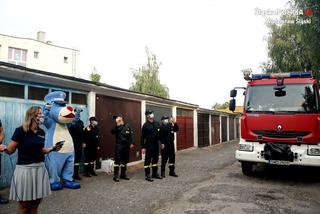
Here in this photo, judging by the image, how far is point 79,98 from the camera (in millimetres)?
8992

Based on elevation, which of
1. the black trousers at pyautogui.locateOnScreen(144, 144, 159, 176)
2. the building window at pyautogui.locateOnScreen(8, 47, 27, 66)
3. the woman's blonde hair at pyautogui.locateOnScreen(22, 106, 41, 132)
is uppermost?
the building window at pyautogui.locateOnScreen(8, 47, 27, 66)

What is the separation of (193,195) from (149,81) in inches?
1189

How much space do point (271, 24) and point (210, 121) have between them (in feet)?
27.6

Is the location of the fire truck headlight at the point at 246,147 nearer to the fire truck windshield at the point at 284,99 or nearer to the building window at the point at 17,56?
the fire truck windshield at the point at 284,99

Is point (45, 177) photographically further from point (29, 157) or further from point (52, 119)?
point (52, 119)

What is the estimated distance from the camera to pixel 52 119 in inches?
263

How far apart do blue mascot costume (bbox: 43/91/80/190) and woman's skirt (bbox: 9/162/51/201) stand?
2.91m

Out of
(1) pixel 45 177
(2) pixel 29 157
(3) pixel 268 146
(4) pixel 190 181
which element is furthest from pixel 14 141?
(3) pixel 268 146

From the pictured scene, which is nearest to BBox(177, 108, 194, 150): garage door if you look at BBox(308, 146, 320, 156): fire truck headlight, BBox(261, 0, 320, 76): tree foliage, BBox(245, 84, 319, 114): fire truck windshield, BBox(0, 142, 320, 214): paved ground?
BBox(261, 0, 320, 76): tree foliage

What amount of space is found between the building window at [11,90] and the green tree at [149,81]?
1116 inches

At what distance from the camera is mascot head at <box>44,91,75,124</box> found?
659cm

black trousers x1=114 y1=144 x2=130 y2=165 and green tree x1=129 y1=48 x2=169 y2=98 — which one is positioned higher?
green tree x1=129 y1=48 x2=169 y2=98

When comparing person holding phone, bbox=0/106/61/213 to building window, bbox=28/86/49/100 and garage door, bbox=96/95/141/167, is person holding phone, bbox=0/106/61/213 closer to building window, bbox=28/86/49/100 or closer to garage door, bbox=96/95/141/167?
building window, bbox=28/86/49/100

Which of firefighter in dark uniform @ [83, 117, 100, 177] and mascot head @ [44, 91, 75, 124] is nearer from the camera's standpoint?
mascot head @ [44, 91, 75, 124]
